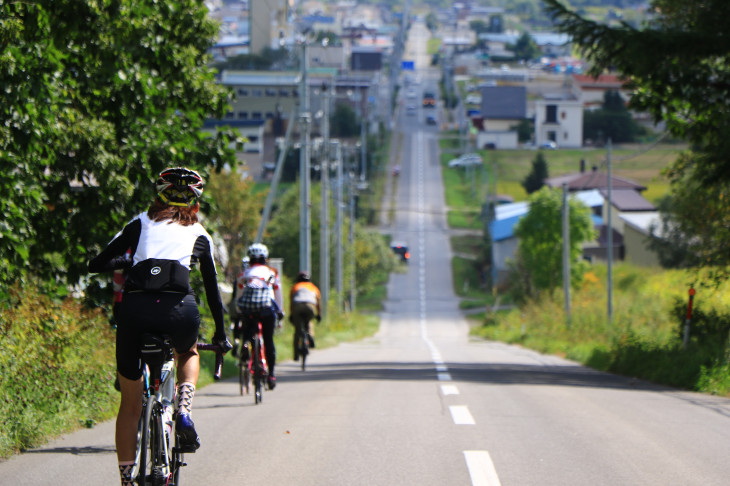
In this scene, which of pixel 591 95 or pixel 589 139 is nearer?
pixel 589 139

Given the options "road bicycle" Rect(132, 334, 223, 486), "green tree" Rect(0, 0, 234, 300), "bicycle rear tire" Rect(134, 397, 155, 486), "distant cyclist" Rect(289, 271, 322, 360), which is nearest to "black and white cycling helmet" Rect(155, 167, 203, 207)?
"road bicycle" Rect(132, 334, 223, 486)

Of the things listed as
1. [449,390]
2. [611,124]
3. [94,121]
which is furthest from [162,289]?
[611,124]

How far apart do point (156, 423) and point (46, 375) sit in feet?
13.2

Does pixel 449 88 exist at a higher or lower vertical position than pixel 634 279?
higher

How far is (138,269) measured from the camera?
5.33 m

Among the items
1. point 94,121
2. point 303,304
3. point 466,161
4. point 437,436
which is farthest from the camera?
point 466,161

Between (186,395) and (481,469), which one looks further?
(481,469)

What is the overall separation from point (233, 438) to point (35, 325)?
8.09 feet

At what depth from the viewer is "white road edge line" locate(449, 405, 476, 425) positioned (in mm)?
9430

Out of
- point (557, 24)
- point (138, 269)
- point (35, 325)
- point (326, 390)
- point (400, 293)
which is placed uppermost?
point (557, 24)

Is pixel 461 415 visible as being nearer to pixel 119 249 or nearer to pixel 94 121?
pixel 119 249

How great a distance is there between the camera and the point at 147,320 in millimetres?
5258

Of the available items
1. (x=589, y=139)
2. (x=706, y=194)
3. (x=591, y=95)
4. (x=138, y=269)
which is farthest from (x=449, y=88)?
(x=138, y=269)

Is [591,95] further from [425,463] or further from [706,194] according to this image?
[425,463]
